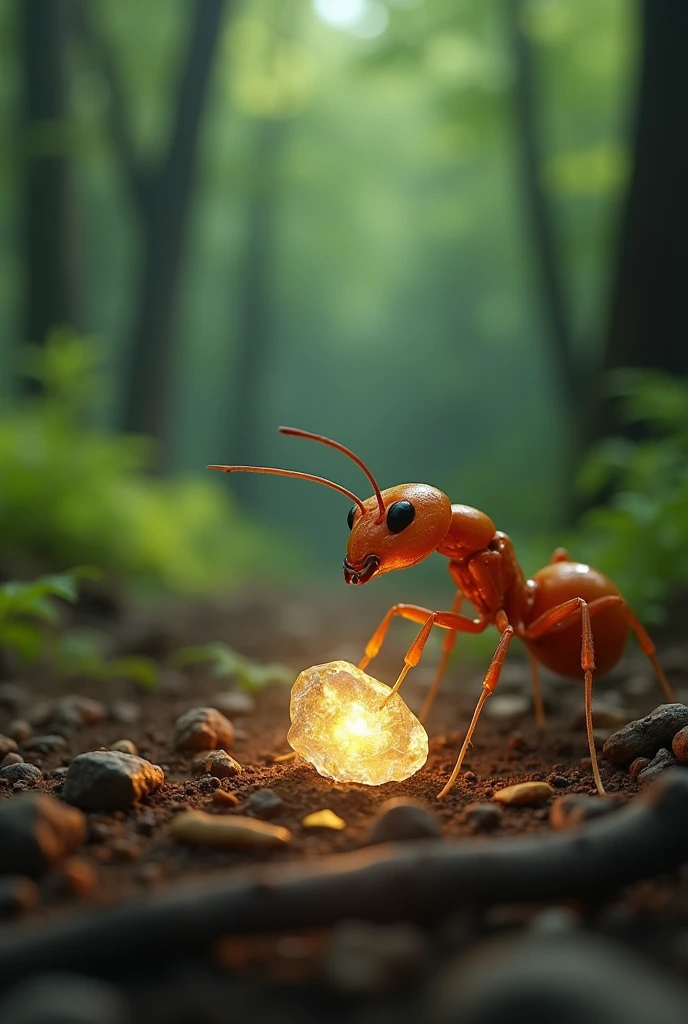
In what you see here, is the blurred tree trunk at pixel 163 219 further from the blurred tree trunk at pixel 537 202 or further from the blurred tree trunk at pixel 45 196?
the blurred tree trunk at pixel 537 202

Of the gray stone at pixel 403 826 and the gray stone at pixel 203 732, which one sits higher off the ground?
the gray stone at pixel 203 732

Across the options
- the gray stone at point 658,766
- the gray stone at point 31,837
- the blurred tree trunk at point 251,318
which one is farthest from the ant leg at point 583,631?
the blurred tree trunk at point 251,318

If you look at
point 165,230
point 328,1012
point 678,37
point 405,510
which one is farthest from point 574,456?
point 328,1012

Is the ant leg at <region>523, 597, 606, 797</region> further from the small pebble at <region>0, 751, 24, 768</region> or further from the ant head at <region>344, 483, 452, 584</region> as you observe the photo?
the small pebble at <region>0, 751, 24, 768</region>

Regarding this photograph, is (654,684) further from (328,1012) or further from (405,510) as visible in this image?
(328,1012)

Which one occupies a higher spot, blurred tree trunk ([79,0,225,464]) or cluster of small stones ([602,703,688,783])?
blurred tree trunk ([79,0,225,464])

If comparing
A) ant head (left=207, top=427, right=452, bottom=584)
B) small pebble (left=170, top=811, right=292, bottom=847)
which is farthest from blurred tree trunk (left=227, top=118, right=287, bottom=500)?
small pebble (left=170, top=811, right=292, bottom=847)

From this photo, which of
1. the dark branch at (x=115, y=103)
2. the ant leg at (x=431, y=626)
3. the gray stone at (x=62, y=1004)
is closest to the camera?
the gray stone at (x=62, y=1004)

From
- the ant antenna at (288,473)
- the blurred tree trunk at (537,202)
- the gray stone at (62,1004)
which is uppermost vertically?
the blurred tree trunk at (537,202)
